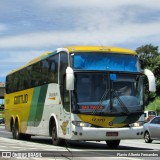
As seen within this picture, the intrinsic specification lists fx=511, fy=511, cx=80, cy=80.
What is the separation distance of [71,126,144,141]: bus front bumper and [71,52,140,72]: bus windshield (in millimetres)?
2173

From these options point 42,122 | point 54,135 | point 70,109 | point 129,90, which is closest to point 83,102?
point 70,109

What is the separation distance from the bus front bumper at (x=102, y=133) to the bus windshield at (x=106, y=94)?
0.59m

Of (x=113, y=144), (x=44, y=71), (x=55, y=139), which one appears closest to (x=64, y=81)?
(x=55, y=139)

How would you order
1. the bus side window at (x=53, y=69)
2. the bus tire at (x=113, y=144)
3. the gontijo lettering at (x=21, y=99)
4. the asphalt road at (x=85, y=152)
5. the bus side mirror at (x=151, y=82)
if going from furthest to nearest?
the gontijo lettering at (x=21, y=99), the bus tire at (x=113, y=144), the bus side window at (x=53, y=69), the bus side mirror at (x=151, y=82), the asphalt road at (x=85, y=152)

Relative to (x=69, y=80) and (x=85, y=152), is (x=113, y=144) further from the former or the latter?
(x=69, y=80)

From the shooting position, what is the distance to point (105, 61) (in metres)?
18.5

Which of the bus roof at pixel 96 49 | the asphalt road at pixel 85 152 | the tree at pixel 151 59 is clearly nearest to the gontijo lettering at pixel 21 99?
the asphalt road at pixel 85 152

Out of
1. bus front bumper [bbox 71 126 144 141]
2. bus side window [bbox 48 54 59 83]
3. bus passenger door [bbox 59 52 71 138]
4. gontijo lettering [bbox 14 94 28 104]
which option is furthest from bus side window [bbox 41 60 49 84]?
bus front bumper [bbox 71 126 144 141]

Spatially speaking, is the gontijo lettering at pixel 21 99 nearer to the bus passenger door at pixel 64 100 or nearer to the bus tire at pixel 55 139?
the bus tire at pixel 55 139

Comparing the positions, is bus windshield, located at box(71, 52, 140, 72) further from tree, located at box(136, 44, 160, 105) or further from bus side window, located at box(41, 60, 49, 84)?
tree, located at box(136, 44, 160, 105)

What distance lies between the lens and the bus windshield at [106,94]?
57.9ft

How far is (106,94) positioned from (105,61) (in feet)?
4.53

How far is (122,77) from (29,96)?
7.29 metres

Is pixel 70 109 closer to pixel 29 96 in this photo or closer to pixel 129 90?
pixel 129 90
